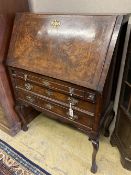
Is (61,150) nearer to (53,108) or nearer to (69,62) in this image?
(53,108)

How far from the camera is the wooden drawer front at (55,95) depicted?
1302 millimetres

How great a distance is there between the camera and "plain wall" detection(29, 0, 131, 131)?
4.58 feet

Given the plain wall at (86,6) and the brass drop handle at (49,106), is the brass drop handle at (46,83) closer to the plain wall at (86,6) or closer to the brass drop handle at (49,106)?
the brass drop handle at (49,106)

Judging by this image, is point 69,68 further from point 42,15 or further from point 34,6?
point 34,6

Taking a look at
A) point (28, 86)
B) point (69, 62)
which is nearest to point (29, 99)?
point (28, 86)

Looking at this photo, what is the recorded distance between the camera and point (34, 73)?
4.77 ft

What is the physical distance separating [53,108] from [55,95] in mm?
149

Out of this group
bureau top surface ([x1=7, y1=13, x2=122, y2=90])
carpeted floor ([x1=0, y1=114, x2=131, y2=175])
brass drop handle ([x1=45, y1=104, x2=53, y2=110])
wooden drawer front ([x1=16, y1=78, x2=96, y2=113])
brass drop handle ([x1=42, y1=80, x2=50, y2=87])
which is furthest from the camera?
carpeted floor ([x1=0, y1=114, x2=131, y2=175])

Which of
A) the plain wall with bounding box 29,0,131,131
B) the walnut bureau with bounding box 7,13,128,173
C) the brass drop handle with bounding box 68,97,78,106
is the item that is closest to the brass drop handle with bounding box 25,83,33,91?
the walnut bureau with bounding box 7,13,128,173

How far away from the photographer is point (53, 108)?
1533mm

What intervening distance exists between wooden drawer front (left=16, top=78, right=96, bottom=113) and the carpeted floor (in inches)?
25.7

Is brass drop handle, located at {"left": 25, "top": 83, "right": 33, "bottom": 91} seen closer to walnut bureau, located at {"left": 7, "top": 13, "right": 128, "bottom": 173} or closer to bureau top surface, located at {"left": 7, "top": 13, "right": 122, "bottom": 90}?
walnut bureau, located at {"left": 7, "top": 13, "right": 128, "bottom": 173}

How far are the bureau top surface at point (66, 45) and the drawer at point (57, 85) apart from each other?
4 centimetres

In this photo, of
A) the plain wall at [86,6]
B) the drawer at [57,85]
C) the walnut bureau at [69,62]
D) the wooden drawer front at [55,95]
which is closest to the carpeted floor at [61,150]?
the walnut bureau at [69,62]
